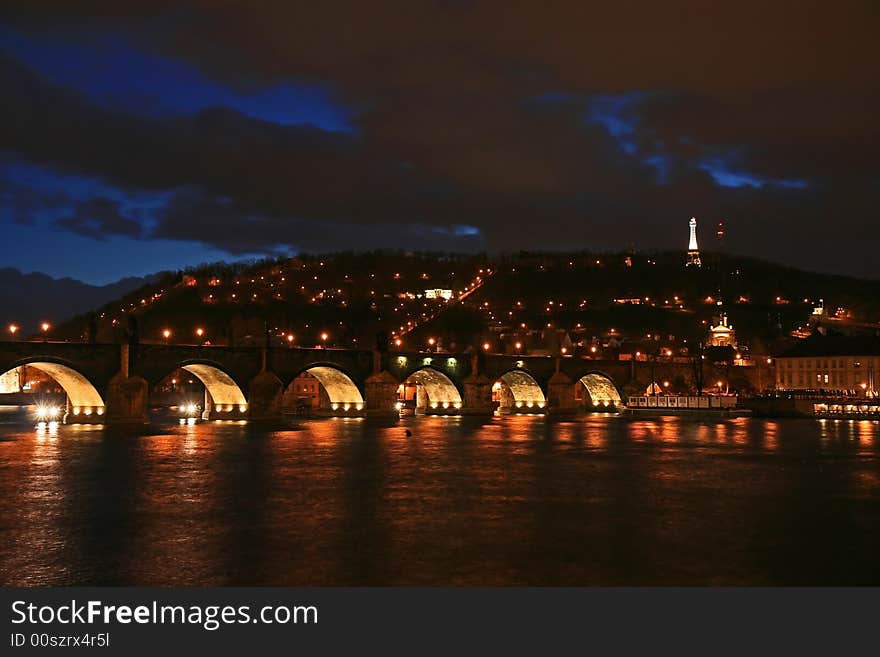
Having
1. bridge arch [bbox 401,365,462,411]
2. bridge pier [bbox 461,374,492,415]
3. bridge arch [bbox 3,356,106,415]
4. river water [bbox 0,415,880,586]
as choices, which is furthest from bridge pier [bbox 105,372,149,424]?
bridge pier [bbox 461,374,492,415]

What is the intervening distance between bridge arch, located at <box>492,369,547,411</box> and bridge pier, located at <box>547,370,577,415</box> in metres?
1.14

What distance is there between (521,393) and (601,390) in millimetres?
15411

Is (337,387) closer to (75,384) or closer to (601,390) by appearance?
(75,384)

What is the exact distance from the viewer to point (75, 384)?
6144cm

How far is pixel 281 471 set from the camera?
3500 cm

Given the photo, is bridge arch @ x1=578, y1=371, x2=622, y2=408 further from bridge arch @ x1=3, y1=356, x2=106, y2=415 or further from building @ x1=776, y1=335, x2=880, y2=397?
bridge arch @ x1=3, y1=356, x2=106, y2=415

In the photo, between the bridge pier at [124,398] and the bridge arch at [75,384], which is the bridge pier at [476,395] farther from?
the bridge arch at [75,384]

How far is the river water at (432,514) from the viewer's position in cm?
1761

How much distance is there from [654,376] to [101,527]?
9782 centimetres

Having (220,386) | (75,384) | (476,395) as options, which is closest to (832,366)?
(476,395)

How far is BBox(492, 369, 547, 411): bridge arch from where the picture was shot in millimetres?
98062

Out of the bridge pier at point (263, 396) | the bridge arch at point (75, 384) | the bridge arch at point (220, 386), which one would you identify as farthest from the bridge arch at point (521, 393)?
the bridge arch at point (75, 384)

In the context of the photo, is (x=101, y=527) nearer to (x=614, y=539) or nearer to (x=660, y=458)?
(x=614, y=539)

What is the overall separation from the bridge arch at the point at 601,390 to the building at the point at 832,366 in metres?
30.6
